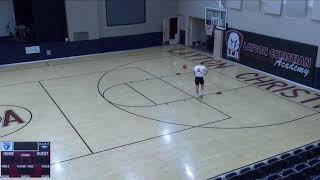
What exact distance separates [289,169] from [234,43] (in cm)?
1356

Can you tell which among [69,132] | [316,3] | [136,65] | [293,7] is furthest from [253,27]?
[69,132]

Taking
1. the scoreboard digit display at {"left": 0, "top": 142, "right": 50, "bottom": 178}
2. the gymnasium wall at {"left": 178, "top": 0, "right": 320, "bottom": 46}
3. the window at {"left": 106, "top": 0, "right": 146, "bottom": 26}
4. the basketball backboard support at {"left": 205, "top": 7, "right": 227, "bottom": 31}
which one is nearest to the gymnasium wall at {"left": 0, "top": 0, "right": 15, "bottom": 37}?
the window at {"left": 106, "top": 0, "right": 146, "bottom": 26}

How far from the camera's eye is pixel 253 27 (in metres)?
19.6

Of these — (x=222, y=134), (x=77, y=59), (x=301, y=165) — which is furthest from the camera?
(x=77, y=59)

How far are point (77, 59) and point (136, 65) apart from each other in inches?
169

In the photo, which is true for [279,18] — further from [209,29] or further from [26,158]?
[26,158]

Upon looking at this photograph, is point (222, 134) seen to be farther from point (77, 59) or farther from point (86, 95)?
point (77, 59)

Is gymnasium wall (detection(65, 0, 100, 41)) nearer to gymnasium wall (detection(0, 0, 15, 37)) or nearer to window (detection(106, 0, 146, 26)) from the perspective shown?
window (detection(106, 0, 146, 26))

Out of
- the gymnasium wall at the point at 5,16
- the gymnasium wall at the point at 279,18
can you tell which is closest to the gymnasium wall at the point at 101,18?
the gymnasium wall at the point at 5,16

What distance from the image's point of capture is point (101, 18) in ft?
76.5

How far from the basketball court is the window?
14.8ft

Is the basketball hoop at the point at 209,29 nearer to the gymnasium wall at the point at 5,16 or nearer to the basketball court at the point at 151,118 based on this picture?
the basketball court at the point at 151,118

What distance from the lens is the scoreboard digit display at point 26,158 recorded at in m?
6.77

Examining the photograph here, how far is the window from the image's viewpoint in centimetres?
2352
